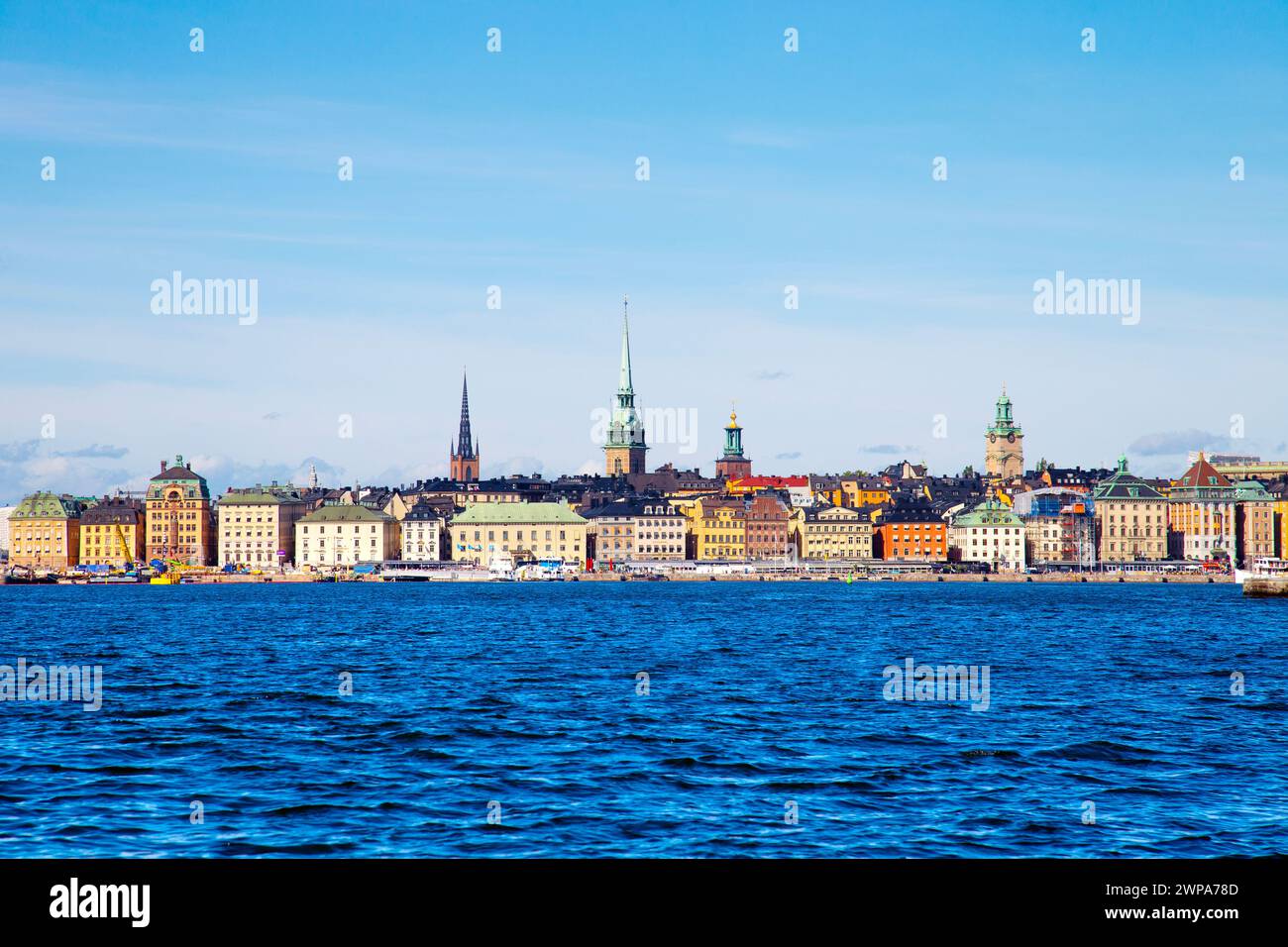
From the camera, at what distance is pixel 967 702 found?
27375 mm

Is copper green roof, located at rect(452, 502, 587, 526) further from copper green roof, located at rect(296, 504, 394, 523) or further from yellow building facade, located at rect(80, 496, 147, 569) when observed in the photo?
yellow building facade, located at rect(80, 496, 147, 569)

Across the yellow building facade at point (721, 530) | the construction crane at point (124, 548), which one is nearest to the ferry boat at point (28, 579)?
the construction crane at point (124, 548)

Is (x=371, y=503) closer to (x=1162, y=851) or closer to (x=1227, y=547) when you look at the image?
(x=1227, y=547)

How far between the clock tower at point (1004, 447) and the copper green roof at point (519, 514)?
60.1 m

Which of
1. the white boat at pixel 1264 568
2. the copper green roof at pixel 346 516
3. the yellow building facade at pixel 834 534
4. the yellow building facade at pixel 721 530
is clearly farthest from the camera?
the copper green roof at pixel 346 516

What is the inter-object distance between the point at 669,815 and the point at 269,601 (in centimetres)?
8428

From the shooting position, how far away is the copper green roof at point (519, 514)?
159m

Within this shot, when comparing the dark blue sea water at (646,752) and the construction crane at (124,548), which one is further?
the construction crane at (124,548)

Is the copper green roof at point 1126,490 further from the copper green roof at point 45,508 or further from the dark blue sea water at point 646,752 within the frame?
the dark blue sea water at point 646,752

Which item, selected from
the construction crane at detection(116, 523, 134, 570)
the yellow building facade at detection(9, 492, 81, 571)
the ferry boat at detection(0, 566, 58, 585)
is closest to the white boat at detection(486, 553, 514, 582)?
the construction crane at detection(116, 523, 134, 570)

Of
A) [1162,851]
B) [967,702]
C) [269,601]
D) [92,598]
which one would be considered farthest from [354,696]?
[92,598]

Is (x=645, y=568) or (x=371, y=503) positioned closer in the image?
(x=645, y=568)

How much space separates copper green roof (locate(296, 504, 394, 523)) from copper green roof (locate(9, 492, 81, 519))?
23473 millimetres

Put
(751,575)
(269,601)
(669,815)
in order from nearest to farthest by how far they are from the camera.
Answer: (669,815) → (269,601) → (751,575)
